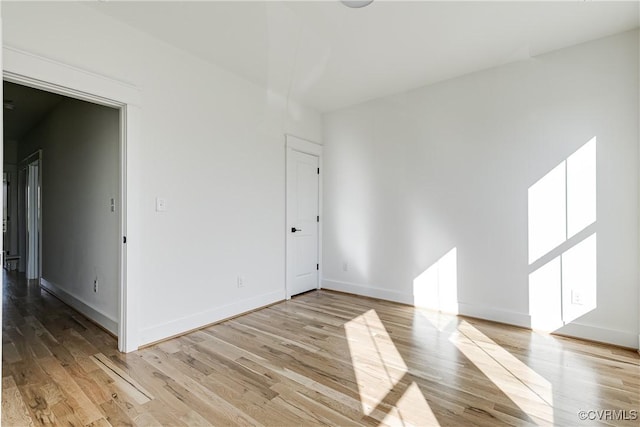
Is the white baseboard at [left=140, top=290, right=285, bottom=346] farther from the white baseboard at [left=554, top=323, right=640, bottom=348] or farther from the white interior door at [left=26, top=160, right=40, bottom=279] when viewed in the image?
the white interior door at [left=26, top=160, right=40, bottom=279]

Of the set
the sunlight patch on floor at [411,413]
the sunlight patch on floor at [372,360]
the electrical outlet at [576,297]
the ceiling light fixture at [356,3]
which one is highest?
the ceiling light fixture at [356,3]

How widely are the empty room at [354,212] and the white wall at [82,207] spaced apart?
38 millimetres

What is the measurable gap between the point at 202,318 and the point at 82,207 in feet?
6.23

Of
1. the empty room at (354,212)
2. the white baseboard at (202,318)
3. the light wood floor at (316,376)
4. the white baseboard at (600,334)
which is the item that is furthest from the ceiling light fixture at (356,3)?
the white baseboard at (600,334)

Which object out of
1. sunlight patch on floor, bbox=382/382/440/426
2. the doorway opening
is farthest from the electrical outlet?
the doorway opening

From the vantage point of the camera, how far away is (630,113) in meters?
2.75

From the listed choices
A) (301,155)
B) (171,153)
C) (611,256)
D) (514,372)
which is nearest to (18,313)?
(171,153)

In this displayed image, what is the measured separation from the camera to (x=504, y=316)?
10.9 ft

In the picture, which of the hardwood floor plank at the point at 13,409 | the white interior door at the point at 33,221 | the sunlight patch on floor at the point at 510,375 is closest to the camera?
the hardwood floor plank at the point at 13,409

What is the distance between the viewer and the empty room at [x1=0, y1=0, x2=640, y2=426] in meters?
2.15

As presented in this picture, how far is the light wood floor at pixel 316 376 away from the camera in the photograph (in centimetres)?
189

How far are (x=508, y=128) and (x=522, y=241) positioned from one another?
1.16 m

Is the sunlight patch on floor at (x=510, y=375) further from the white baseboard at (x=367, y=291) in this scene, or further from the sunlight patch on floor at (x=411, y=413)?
the white baseboard at (x=367, y=291)

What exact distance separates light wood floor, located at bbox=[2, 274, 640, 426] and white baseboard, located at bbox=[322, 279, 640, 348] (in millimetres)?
99
